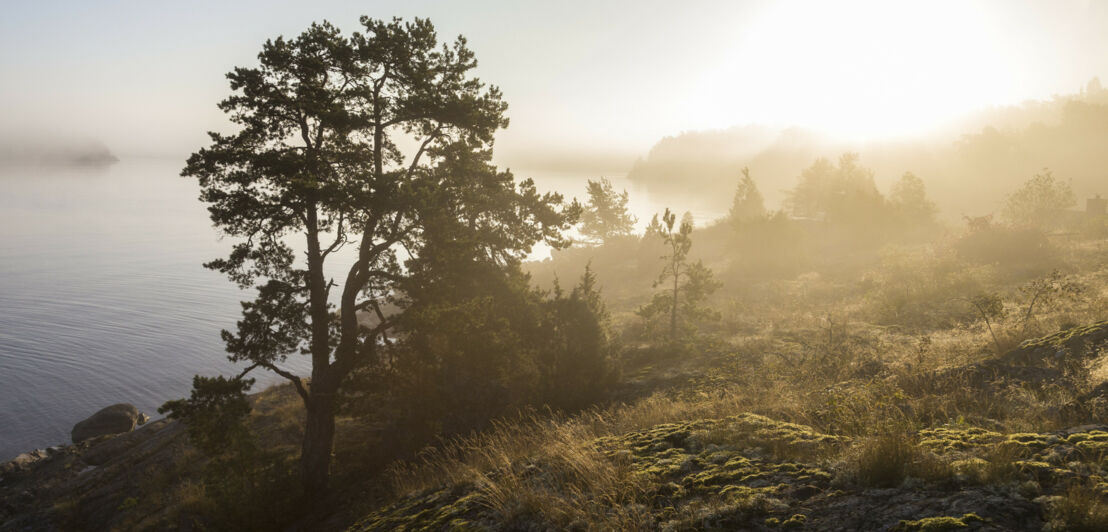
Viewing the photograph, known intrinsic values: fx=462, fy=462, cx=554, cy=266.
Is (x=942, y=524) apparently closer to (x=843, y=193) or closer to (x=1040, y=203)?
(x=1040, y=203)

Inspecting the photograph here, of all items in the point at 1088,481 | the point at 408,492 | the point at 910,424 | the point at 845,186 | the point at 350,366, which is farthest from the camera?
the point at 845,186

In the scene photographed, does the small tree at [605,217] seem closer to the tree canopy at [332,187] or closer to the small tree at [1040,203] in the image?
the small tree at [1040,203]

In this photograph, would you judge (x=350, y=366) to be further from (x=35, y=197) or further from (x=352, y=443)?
(x=35, y=197)

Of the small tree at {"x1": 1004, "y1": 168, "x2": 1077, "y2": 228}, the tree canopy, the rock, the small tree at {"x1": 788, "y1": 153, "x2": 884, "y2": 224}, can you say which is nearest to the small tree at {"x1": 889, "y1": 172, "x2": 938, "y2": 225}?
the small tree at {"x1": 788, "y1": 153, "x2": 884, "y2": 224}

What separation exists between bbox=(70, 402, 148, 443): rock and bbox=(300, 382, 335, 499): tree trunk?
24023 millimetres

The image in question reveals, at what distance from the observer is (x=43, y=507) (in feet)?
59.7

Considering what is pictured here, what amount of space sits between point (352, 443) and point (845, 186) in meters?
56.7

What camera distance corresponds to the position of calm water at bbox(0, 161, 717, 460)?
3269cm

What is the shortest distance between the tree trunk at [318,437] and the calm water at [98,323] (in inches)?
1068

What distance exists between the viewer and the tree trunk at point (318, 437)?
512 inches

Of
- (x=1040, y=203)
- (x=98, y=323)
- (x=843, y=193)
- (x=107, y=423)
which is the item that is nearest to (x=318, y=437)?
(x=107, y=423)

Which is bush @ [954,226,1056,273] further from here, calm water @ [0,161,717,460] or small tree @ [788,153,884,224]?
calm water @ [0,161,717,460]

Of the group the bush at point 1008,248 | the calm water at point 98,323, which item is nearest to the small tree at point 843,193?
the bush at point 1008,248

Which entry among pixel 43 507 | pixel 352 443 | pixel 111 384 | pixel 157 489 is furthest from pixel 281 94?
pixel 111 384
